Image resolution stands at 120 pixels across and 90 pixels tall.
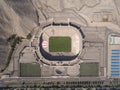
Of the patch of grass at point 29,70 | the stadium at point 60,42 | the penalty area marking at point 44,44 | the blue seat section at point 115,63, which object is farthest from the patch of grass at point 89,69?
the patch of grass at point 29,70

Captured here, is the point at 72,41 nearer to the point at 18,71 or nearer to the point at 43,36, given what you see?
the point at 43,36

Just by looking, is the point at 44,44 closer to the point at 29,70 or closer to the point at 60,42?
the point at 60,42

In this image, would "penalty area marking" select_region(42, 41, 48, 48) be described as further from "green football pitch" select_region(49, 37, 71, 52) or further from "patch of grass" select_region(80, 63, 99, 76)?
"patch of grass" select_region(80, 63, 99, 76)

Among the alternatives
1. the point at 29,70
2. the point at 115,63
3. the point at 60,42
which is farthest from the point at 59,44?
the point at 115,63

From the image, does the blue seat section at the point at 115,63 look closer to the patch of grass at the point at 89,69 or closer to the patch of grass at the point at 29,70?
the patch of grass at the point at 89,69

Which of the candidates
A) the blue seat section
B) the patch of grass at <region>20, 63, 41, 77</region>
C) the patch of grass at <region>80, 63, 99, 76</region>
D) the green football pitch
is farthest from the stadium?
the blue seat section

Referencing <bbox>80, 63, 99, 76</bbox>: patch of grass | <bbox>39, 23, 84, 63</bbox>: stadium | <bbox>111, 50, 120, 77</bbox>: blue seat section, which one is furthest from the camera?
<bbox>80, 63, 99, 76</bbox>: patch of grass

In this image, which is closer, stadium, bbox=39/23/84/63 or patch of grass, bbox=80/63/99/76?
stadium, bbox=39/23/84/63
